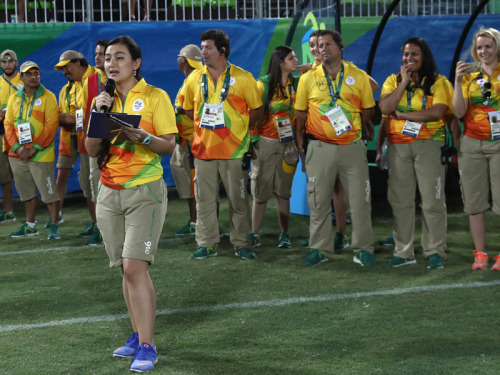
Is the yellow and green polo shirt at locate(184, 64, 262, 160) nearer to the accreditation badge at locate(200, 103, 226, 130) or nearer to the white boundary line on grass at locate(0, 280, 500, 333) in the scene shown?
the accreditation badge at locate(200, 103, 226, 130)

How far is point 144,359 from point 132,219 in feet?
2.69

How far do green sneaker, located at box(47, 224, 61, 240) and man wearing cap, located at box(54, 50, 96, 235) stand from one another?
0.29 meters

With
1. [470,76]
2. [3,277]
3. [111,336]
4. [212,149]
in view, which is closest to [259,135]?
[212,149]

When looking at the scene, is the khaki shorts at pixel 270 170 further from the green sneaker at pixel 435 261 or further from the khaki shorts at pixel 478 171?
the khaki shorts at pixel 478 171

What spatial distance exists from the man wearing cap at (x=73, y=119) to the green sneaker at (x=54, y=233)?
29 centimetres

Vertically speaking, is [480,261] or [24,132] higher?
[24,132]

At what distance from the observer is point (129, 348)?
513cm

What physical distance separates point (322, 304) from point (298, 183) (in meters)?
4.06

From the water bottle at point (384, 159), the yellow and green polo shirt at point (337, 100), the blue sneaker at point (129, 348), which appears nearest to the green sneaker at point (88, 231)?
the yellow and green polo shirt at point (337, 100)

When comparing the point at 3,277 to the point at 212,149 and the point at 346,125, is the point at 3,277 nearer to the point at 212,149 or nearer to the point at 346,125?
the point at 212,149

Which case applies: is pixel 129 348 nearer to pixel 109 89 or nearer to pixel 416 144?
pixel 109 89

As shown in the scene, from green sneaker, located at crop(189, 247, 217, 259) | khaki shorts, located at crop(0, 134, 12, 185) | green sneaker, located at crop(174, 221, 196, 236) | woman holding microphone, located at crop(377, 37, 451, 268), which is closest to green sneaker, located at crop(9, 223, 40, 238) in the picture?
khaki shorts, located at crop(0, 134, 12, 185)

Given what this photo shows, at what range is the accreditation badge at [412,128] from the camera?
292 inches

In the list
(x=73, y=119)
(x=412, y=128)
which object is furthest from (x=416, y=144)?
(x=73, y=119)
